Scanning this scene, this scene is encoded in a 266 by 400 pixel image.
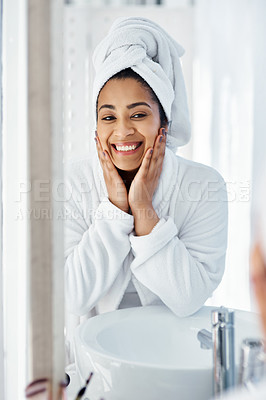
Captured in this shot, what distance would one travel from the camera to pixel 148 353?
0.80 metres

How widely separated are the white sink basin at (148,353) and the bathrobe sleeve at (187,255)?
44 millimetres

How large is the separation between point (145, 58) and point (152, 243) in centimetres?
39

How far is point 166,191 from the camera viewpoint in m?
0.91

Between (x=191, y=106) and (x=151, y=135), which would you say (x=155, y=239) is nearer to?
(x=151, y=135)

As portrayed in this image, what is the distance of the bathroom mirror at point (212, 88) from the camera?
93 cm

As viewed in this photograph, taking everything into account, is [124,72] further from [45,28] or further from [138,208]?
[45,28]

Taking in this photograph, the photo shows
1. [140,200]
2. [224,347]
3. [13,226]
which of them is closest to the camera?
[224,347]

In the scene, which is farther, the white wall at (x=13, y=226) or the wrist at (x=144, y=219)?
the wrist at (x=144, y=219)

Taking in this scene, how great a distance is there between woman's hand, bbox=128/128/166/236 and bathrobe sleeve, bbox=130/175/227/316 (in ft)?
0.08

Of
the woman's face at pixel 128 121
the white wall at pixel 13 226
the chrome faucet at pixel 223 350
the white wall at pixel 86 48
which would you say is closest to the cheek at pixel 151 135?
the woman's face at pixel 128 121

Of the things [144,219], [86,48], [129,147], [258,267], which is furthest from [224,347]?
[86,48]

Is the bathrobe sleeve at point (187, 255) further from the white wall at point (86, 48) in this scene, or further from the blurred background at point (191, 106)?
the white wall at point (86, 48)

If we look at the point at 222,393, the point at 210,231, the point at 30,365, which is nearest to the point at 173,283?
the point at 210,231

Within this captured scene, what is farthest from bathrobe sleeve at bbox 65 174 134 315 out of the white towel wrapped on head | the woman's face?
the white towel wrapped on head
